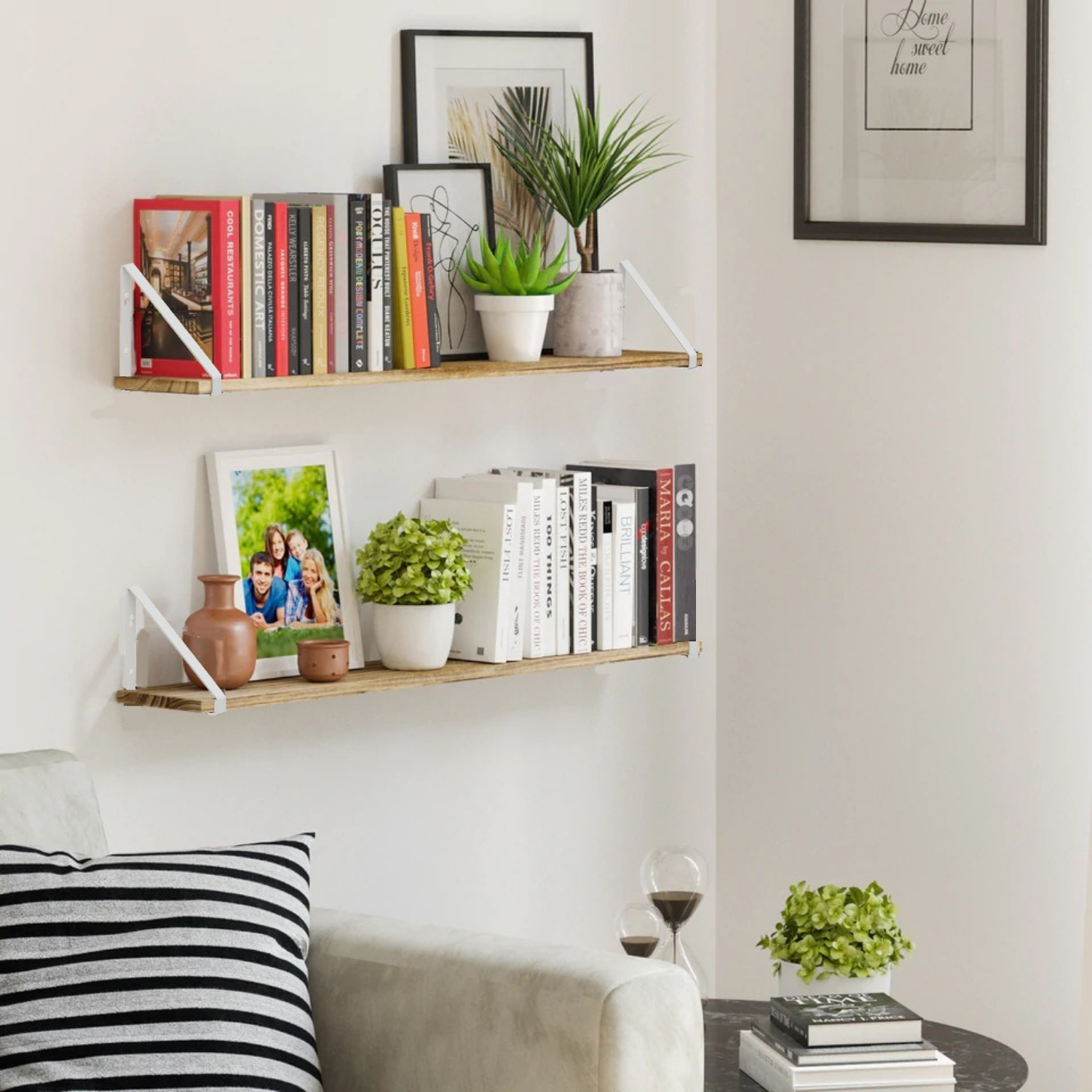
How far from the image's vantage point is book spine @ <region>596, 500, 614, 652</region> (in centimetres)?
297

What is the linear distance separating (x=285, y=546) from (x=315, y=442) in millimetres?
181

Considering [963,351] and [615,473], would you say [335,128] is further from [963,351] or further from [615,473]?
[963,351]

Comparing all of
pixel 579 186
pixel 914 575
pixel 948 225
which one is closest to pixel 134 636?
pixel 579 186

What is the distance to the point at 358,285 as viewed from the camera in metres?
2.64

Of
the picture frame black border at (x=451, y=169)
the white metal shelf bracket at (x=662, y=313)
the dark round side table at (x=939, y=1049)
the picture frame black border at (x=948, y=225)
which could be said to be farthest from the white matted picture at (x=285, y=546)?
the picture frame black border at (x=948, y=225)

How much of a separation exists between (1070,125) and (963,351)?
1.26ft

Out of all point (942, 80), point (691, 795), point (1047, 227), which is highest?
point (942, 80)

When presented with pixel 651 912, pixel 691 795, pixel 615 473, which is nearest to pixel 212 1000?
pixel 651 912

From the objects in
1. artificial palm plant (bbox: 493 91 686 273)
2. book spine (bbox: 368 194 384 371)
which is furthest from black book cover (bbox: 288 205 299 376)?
artificial palm plant (bbox: 493 91 686 273)

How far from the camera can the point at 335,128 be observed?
2.80 metres

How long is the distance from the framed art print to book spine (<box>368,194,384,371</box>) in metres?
0.25

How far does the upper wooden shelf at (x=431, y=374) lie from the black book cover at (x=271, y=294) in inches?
1.2

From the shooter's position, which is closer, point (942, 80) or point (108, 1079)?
point (108, 1079)

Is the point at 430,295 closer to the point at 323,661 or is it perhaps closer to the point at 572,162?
the point at 572,162
